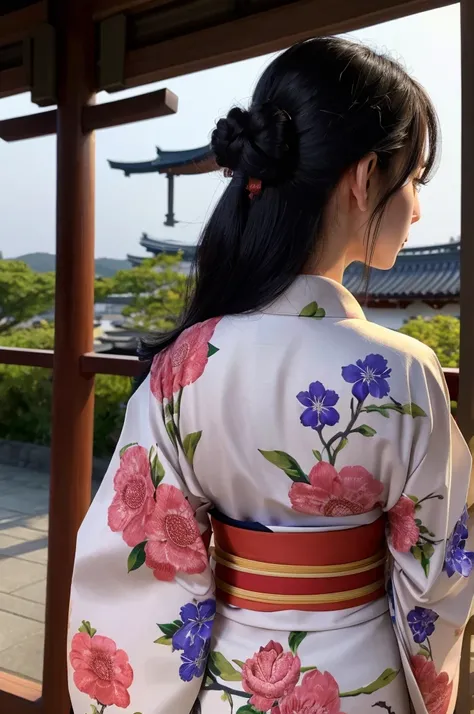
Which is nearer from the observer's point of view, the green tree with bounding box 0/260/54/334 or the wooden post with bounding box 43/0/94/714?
the wooden post with bounding box 43/0/94/714

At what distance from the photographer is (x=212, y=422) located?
3.16 ft

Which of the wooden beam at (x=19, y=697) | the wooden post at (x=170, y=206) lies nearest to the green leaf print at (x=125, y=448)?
the wooden beam at (x=19, y=697)

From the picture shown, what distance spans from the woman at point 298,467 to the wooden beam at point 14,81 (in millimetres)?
1069

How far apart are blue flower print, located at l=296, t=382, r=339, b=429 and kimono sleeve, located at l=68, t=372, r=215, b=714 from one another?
8.1 inches

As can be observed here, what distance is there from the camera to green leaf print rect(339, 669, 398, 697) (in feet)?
3.09

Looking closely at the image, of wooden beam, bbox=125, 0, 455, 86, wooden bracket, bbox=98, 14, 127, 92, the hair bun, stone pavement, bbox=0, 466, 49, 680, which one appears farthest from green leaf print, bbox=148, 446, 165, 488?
stone pavement, bbox=0, 466, 49, 680

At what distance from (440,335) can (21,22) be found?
20.5 feet

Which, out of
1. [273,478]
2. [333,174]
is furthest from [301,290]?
[273,478]

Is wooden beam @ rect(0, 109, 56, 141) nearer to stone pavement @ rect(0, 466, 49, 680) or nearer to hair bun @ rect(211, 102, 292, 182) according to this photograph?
hair bun @ rect(211, 102, 292, 182)

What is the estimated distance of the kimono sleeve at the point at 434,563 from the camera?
0.92 metres

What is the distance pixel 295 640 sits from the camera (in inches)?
37.5

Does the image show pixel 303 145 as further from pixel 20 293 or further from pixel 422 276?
pixel 20 293

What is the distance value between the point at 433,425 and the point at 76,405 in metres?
1.13

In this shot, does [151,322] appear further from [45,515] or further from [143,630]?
[143,630]
